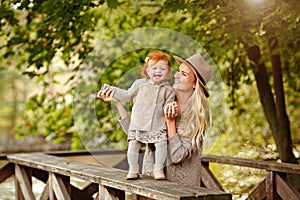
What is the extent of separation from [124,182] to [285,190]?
151cm

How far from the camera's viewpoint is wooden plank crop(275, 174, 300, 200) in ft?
13.6

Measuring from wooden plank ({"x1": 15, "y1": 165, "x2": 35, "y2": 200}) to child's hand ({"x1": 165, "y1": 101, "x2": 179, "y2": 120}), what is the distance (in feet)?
6.86

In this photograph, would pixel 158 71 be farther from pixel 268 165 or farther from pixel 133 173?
pixel 268 165

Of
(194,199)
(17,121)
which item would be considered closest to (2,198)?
(194,199)

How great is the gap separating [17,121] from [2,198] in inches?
428

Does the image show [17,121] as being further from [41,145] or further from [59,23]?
[59,23]

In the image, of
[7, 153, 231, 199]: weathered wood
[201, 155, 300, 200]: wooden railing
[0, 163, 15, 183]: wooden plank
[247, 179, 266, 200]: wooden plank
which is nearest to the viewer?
[7, 153, 231, 199]: weathered wood

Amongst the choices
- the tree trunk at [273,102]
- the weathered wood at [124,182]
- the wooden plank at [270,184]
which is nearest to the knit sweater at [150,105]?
the weathered wood at [124,182]

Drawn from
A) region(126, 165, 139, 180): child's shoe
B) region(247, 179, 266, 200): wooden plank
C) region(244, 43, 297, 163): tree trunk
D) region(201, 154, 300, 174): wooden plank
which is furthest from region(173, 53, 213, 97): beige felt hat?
region(244, 43, 297, 163): tree trunk

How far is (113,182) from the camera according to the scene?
10.7ft

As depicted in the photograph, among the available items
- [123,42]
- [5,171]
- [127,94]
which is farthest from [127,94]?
[5,171]

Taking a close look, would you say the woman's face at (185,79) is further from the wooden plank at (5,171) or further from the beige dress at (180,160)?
the wooden plank at (5,171)

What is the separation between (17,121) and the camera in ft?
56.8

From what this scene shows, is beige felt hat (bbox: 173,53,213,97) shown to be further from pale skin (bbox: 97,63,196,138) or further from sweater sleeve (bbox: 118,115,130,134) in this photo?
sweater sleeve (bbox: 118,115,130,134)
